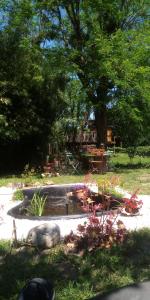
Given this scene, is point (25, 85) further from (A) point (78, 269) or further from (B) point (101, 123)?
(A) point (78, 269)

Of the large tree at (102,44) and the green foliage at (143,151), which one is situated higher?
the large tree at (102,44)

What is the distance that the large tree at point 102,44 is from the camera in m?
15.2

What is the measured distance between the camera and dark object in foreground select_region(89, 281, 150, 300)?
7.08 feet

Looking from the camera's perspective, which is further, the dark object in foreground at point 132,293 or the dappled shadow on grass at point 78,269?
the dappled shadow on grass at point 78,269

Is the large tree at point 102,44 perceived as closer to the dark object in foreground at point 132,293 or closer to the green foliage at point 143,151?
the green foliage at point 143,151

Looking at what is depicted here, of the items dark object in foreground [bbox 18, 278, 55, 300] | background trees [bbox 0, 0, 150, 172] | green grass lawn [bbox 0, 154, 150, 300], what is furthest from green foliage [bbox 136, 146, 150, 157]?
dark object in foreground [bbox 18, 278, 55, 300]

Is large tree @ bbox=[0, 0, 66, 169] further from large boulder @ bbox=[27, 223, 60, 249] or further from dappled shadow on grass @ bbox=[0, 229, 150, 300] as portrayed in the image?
dappled shadow on grass @ bbox=[0, 229, 150, 300]

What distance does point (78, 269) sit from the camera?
4629mm

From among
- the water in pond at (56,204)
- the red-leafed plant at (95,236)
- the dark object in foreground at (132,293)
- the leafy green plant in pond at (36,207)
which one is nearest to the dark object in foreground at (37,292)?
the dark object in foreground at (132,293)

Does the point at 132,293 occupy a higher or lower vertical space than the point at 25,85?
lower

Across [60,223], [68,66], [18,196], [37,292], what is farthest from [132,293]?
[68,66]

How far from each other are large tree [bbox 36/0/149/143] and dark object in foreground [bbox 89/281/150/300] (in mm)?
13078

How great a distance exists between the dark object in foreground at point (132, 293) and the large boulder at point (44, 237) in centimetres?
323

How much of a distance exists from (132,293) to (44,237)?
3356mm
